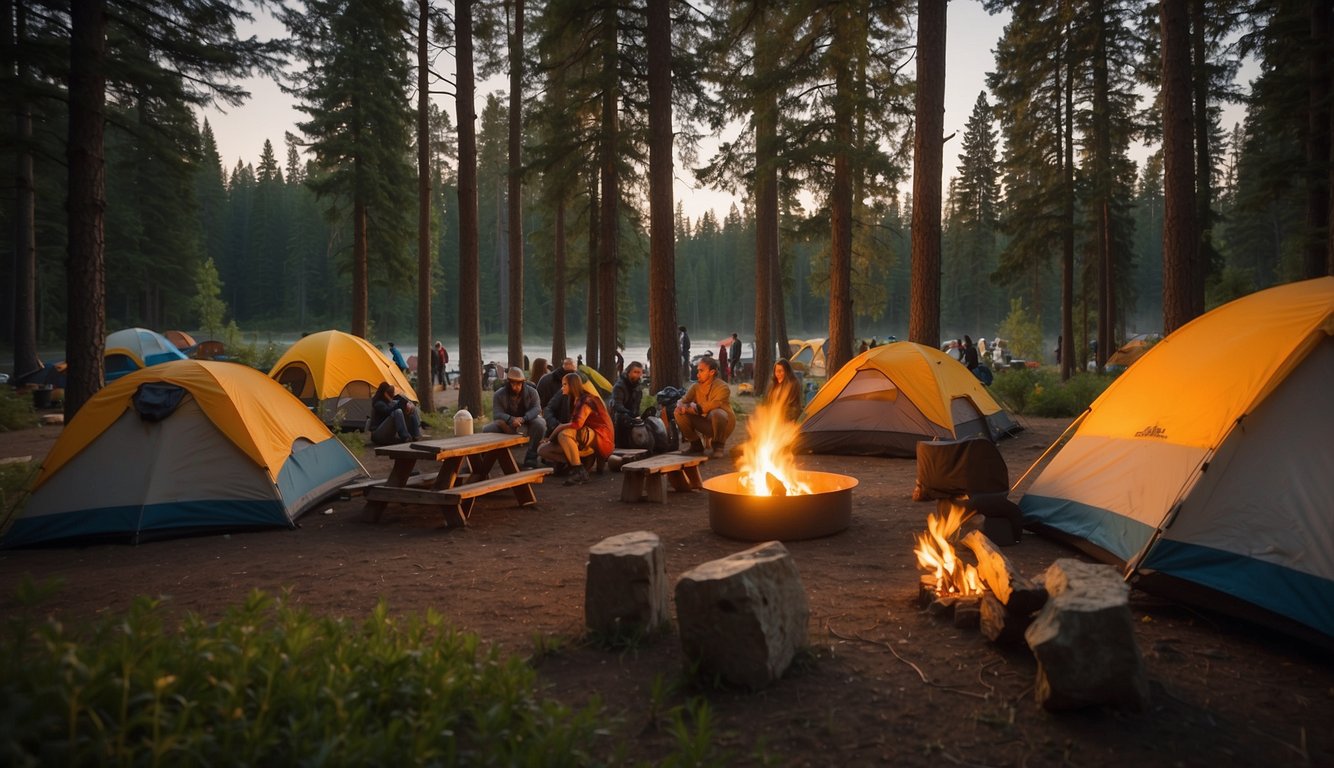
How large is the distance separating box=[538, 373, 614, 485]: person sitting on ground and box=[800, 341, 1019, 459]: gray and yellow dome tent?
138 inches

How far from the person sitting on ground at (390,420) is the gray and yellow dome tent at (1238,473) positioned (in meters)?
9.29

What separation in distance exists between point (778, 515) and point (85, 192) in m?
8.96

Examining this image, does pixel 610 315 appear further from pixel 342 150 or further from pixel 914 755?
pixel 914 755

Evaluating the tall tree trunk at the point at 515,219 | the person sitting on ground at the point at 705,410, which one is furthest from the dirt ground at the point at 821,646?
the tall tree trunk at the point at 515,219

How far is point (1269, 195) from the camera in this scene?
14211 millimetres

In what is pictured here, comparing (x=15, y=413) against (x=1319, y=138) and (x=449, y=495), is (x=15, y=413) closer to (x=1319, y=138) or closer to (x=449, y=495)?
(x=449, y=495)

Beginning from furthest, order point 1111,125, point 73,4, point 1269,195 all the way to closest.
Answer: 1. point 1111,125
2. point 1269,195
3. point 73,4

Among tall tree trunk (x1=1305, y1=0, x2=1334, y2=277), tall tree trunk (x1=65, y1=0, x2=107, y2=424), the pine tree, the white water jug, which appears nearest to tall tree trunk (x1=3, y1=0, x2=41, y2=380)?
the pine tree

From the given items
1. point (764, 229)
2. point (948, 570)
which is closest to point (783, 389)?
point (948, 570)

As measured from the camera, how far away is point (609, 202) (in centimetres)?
1730

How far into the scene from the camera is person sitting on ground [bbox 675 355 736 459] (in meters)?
11.0

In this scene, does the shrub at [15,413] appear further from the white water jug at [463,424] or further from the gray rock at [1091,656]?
the gray rock at [1091,656]

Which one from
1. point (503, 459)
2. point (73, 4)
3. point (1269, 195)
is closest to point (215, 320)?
point (73, 4)

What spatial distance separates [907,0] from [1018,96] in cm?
1116
